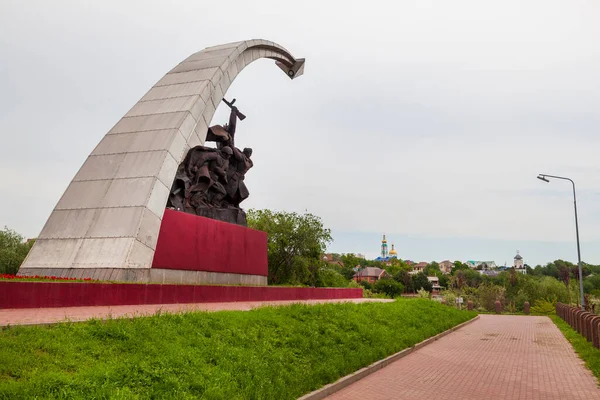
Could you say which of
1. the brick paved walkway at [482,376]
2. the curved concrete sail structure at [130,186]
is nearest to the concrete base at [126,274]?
the curved concrete sail structure at [130,186]

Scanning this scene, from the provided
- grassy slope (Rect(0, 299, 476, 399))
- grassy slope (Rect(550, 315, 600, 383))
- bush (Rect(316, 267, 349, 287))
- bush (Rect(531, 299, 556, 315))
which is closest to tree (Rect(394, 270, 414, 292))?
bush (Rect(531, 299, 556, 315))

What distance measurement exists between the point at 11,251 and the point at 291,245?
18.8 m

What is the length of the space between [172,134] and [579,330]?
1424cm

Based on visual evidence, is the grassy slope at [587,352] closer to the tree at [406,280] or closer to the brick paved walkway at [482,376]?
the brick paved walkway at [482,376]

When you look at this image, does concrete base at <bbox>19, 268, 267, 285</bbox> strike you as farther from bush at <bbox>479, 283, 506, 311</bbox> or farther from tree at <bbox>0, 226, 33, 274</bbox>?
bush at <bbox>479, 283, 506, 311</bbox>

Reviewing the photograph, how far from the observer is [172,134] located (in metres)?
13.2

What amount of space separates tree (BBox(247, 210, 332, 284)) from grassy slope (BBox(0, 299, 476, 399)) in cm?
2391

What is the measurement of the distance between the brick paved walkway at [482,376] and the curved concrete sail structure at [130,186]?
6.17 m

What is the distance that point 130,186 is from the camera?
12.2m

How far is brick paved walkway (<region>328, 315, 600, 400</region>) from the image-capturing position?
22.1 feet

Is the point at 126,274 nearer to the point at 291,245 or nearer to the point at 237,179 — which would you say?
the point at 237,179

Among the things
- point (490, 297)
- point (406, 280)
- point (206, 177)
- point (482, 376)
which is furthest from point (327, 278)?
point (406, 280)

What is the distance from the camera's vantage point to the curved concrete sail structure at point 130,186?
11.0 metres

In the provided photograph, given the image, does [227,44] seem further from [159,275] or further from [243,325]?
[243,325]
